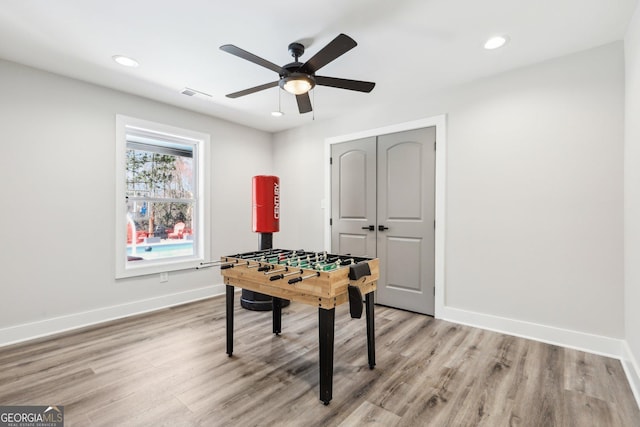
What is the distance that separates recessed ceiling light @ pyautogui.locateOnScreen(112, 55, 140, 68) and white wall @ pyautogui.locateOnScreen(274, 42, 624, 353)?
290 centimetres

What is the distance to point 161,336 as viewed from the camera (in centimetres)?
280

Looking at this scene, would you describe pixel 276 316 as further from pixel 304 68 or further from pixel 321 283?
pixel 304 68

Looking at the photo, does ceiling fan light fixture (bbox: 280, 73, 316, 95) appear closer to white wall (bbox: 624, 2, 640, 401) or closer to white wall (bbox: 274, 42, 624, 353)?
white wall (bbox: 274, 42, 624, 353)

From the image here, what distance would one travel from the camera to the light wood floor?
1711mm

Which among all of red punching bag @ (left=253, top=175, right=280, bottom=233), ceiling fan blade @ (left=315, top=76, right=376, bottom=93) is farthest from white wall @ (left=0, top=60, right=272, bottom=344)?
ceiling fan blade @ (left=315, top=76, right=376, bottom=93)

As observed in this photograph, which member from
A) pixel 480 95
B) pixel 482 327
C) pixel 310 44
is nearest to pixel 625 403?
pixel 482 327

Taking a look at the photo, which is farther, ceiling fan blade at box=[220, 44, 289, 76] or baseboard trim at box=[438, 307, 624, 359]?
baseboard trim at box=[438, 307, 624, 359]

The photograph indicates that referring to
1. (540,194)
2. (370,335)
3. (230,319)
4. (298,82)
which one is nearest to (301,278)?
(370,335)

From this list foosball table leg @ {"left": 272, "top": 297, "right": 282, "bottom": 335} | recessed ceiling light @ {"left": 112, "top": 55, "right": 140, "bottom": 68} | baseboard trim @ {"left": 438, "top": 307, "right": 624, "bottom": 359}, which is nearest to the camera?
baseboard trim @ {"left": 438, "top": 307, "right": 624, "bottom": 359}

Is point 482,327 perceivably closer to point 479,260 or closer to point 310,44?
point 479,260

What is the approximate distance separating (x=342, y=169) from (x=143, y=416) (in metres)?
3.30

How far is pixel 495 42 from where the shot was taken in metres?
2.35
